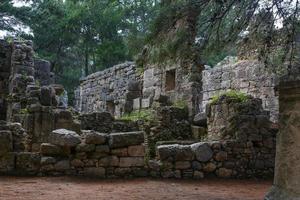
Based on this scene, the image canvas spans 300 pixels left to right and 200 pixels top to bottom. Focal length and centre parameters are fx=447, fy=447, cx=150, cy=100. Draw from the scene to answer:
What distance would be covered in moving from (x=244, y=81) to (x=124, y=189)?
719cm

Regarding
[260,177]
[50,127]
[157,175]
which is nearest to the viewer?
[157,175]

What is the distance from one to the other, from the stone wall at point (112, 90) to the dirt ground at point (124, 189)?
7.57 meters

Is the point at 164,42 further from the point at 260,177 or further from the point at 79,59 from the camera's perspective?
the point at 79,59

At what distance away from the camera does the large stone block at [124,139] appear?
27.1 ft

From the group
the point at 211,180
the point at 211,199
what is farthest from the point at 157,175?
the point at 211,199

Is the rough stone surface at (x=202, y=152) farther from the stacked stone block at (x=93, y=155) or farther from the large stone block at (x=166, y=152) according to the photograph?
the stacked stone block at (x=93, y=155)

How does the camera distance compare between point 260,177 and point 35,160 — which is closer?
point 35,160

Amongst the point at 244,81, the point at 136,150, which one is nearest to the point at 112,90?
the point at 244,81

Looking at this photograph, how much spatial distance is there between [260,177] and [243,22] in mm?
4269

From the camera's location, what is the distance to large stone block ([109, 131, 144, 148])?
825cm

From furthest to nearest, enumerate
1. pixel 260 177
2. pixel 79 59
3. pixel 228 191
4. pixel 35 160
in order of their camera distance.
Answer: pixel 79 59 → pixel 260 177 → pixel 35 160 → pixel 228 191

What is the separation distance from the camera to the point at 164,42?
6387 mm

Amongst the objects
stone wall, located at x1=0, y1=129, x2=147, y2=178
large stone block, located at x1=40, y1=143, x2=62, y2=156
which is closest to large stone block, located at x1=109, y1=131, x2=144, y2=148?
stone wall, located at x1=0, y1=129, x2=147, y2=178

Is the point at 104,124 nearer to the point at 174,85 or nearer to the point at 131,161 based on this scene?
the point at 174,85
